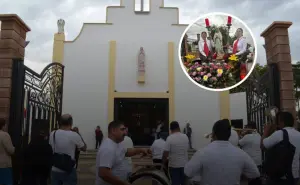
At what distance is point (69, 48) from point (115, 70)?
9.69 feet

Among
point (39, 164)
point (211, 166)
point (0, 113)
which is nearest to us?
point (211, 166)

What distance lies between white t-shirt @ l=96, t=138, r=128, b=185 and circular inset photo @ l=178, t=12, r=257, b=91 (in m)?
5.45

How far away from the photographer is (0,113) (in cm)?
645

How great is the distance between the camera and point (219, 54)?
8.39 meters

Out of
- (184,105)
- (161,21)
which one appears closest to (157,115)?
(184,105)

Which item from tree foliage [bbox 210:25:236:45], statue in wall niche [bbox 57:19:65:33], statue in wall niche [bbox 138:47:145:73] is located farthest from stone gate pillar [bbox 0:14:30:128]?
statue in wall niche [bbox 57:19:65:33]

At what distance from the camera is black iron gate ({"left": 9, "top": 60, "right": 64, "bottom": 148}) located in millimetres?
6555

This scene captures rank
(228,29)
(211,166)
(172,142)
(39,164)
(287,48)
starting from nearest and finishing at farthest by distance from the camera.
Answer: (211,166) → (39,164) → (172,142) → (287,48) → (228,29)

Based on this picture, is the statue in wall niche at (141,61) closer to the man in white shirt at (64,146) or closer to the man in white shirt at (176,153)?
the man in white shirt at (176,153)

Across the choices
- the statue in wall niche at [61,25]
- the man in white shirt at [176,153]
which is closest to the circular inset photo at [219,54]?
the man in white shirt at [176,153]

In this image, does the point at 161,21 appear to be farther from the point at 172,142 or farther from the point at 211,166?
the point at 211,166

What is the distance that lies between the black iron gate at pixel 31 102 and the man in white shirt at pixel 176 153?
7.75 feet

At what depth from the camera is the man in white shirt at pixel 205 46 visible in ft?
27.5

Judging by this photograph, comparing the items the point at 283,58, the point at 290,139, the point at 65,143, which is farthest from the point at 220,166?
the point at 283,58
